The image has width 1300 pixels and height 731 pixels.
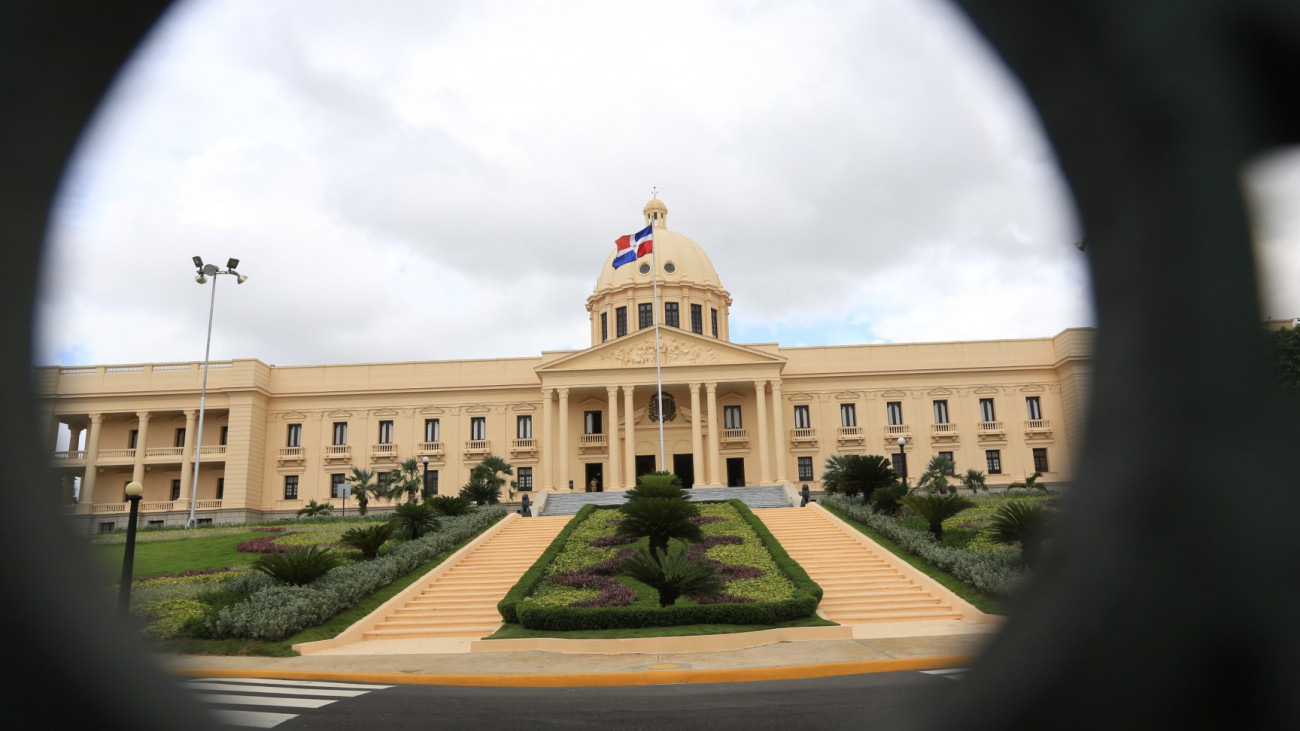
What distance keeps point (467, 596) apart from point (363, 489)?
2381 centimetres

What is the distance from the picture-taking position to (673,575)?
1573cm

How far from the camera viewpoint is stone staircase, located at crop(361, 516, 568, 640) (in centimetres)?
1666

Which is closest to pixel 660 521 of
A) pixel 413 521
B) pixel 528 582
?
pixel 528 582

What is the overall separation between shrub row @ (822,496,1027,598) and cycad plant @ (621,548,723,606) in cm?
511

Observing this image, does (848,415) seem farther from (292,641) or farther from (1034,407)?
(292,641)

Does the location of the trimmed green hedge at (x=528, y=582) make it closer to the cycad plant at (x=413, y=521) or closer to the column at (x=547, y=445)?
the cycad plant at (x=413, y=521)

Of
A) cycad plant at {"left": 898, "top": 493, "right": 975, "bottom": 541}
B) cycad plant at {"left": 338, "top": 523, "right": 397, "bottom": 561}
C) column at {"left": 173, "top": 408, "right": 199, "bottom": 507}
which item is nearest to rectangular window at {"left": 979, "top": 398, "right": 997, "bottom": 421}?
cycad plant at {"left": 898, "top": 493, "right": 975, "bottom": 541}

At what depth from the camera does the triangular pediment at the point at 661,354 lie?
44312 millimetres

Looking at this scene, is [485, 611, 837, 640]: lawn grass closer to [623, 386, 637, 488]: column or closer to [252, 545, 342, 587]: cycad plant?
[252, 545, 342, 587]: cycad plant

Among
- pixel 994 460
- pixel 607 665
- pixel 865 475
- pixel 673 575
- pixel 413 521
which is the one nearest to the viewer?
pixel 607 665

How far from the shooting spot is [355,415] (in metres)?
48.1

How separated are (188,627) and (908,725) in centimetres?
1628

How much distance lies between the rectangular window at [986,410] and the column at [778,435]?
11336 millimetres

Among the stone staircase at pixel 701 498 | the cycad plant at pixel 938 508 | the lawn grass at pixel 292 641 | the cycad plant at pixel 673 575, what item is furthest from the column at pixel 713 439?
the cycad plant at pixel 673 575
